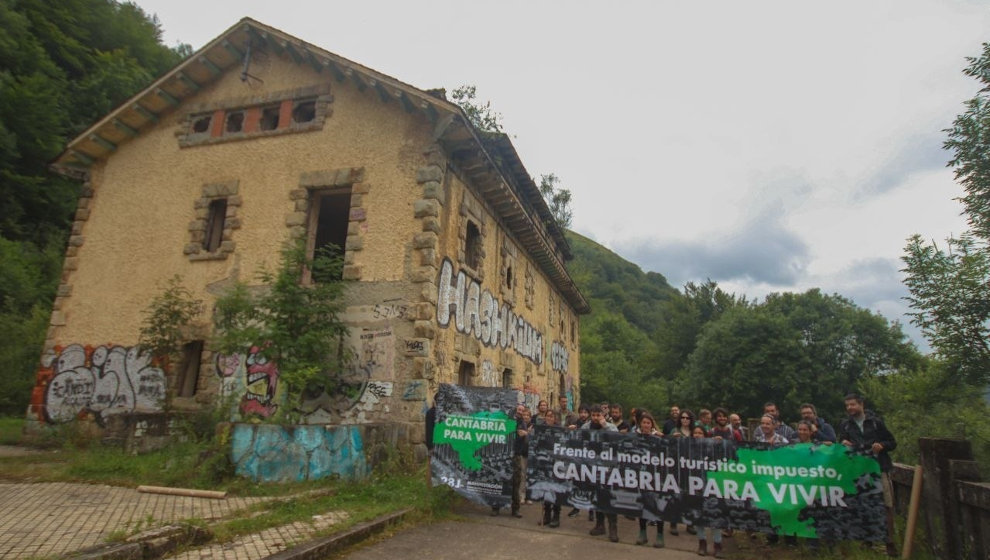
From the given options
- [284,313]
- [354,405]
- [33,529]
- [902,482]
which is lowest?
[33,529]

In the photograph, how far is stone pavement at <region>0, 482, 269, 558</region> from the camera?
471 centimetres

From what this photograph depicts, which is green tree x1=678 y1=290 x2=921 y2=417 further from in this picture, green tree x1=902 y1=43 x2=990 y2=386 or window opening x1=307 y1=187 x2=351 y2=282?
window opening x1=307 y1=187 x2=351 y2=282

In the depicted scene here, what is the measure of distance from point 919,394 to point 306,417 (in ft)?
49.1

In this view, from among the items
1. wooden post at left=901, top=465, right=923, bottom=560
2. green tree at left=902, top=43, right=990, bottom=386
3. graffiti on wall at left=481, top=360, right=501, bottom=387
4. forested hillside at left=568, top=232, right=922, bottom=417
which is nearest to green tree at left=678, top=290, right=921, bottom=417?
forested hillside at left=568, top=232, right=922, bottom=417

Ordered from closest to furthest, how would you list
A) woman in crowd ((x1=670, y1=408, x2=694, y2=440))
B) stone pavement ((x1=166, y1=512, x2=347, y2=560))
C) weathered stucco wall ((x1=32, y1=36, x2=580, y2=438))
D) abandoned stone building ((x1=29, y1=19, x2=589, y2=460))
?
1. stone pavement ((x1=166, y1=512, x2=347, y2=560))
2. woman in crowd ((x1=670, y1=408, x2=694, y2=440))
3. weathered stucco wall ((x1=32, y1=36, x2=580, y2=438))
4. abandoned stone building ((x1=29, y1=19, x2=589, y2=460))

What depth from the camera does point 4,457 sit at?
9.10 metres

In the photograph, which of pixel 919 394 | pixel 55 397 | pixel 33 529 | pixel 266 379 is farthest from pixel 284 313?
pixel 919 394

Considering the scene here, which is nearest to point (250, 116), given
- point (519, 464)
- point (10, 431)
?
point (10, 431)

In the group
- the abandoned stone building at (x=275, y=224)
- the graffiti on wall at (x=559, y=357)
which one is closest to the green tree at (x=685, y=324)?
the graffiti on wall at (x=559, y=357)

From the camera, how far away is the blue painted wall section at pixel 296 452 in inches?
309

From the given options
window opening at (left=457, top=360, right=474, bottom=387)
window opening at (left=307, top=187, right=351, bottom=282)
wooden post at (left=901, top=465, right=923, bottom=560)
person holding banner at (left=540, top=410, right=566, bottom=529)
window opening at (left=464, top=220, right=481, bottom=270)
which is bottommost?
person holding banner at (left=540, top=410, right=566, bottom=529)

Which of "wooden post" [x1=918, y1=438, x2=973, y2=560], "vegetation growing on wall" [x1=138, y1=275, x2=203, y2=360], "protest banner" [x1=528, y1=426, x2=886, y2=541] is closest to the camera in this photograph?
"wooden post" [x1=918, y1=438, x2=973, y2=560]

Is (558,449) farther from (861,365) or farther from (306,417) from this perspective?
(861,365)

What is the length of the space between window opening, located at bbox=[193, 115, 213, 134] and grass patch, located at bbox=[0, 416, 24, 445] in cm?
769
